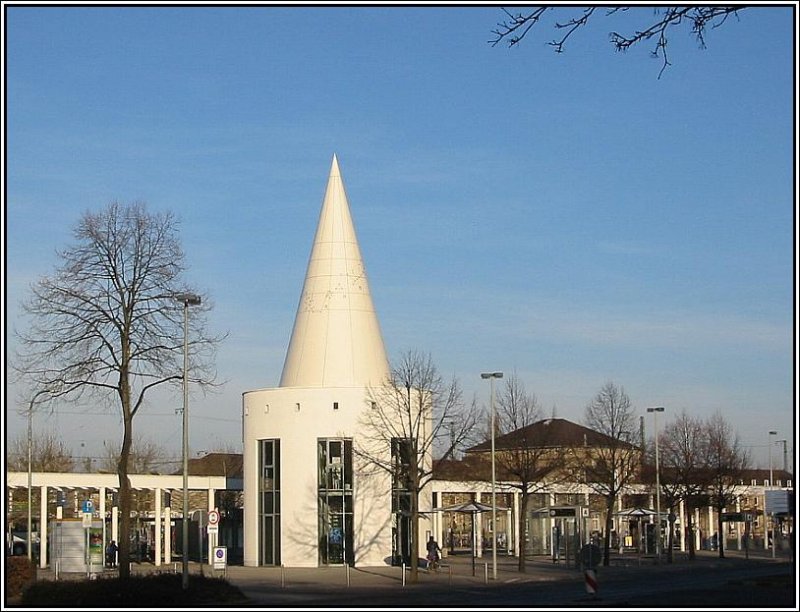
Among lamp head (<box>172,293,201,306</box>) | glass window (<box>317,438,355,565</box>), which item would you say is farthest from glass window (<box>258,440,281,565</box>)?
lamp head (<box>172,293,201,306</box>)

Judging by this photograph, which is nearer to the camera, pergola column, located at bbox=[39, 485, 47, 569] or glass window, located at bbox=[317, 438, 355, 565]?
glass window, located at bbox=[317, 438, 355, 565]

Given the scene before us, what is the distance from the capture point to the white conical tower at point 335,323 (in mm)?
53719

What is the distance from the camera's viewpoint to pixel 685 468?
208 ft

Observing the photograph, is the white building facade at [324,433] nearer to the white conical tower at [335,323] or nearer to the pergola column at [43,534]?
the white conical tower at [335,323]

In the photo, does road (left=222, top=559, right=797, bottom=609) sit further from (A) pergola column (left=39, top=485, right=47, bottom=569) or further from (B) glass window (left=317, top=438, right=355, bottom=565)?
(A) pergola column (left=39, top=485, right=47, bottom=569)

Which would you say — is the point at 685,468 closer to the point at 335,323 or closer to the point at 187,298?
the point at 335,323

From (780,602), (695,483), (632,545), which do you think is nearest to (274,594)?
(780,602)

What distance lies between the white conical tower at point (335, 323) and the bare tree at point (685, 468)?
17.3 m

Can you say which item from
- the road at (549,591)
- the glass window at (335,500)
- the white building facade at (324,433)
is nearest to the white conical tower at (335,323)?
the white building facade at (324,433)

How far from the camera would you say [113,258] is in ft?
124

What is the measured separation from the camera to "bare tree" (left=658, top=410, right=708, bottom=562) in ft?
205

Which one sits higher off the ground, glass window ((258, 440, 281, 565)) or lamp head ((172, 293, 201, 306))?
lamp head ((172, 293, 201, 306))

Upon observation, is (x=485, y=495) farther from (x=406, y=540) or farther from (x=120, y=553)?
(x=120, y=553)

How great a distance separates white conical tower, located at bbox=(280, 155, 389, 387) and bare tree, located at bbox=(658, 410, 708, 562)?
56.7ft
